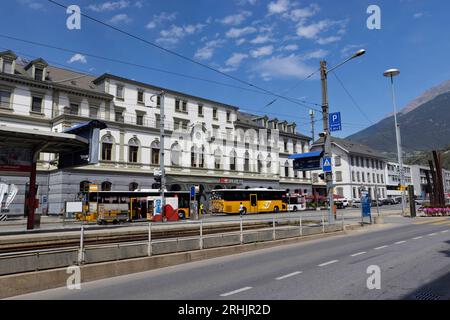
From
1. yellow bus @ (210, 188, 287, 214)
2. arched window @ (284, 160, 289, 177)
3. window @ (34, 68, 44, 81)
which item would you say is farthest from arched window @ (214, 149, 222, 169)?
window @ (34, 68, 44, 81)

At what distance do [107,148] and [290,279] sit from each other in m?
35.2

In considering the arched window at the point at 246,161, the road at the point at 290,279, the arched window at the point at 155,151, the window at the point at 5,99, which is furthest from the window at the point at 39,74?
the road at the point at 290,279

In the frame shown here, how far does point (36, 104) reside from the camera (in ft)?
125

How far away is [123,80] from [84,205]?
18.5 meters

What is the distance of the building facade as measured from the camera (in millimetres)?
36844

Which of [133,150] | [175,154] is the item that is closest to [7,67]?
[133,150]

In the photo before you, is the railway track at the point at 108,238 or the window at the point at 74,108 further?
the window at the point at 74,108

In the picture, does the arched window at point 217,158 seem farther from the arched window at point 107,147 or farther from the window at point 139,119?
the arched window at point 107,147

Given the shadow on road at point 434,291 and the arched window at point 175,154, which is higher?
the arched window at point 175,154

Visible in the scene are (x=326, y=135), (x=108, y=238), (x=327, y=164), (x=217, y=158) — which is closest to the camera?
(x=108, y=238)

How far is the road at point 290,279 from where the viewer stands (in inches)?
274

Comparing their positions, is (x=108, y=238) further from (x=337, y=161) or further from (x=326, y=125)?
(x=337, y=161)
